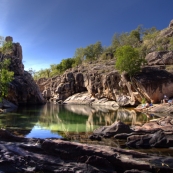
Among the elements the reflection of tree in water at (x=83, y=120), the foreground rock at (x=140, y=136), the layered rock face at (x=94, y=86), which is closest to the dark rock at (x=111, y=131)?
the foreground rock at (x=140, y=136)

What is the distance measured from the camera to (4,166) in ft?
35.0

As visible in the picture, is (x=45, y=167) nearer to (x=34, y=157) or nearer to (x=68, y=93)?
(x=34, y=157)

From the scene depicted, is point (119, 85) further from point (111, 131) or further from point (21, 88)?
point (111, 131)

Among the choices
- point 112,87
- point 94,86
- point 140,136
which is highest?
point 94,86

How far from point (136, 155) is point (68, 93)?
270 feet

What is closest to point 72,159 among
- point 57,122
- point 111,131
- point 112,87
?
point 111,131

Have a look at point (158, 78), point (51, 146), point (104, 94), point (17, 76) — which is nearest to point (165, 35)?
point (104, 94)

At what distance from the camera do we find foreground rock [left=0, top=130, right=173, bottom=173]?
10398 mm

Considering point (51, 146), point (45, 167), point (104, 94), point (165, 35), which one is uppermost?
point (165, 35)

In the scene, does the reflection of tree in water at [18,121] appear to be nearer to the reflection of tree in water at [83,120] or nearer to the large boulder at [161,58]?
the reflection of tree in water at [83,120]

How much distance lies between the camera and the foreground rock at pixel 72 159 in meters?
10.4

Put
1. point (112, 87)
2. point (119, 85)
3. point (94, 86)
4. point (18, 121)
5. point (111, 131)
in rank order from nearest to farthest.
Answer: point (111, 131) < point (18, 121) < point (119, 85) < point (112, 87) < point (94, 86)

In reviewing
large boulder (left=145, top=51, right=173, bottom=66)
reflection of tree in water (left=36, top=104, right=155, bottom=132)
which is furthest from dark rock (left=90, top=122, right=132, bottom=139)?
Result: large boulder (left=145, top=51, right=173, bottom=66)

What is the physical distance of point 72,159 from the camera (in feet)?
36.1
